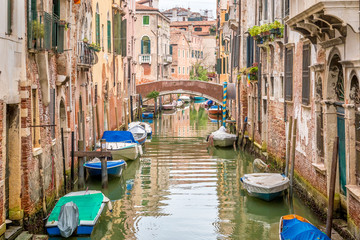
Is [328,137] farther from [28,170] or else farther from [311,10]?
[28,170]

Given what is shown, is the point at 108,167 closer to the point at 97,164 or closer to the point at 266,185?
the point at 97,164

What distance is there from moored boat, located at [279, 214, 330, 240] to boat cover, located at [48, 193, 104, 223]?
3.00 m

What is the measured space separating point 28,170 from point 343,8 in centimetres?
485

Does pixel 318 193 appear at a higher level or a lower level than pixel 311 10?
lower

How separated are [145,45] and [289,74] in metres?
28.4

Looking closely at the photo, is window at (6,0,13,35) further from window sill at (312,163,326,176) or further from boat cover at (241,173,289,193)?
boat cover at (241,173,289,193)

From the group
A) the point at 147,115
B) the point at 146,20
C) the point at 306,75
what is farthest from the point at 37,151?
the point at 146,20

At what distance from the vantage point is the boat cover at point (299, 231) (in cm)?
676

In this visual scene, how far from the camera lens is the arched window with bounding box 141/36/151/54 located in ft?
131

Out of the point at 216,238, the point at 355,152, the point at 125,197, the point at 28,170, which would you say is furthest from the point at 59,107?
the point at 355,152

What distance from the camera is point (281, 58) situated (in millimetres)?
13430

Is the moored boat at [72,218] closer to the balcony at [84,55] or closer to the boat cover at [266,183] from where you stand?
the boat cover at [266,183]

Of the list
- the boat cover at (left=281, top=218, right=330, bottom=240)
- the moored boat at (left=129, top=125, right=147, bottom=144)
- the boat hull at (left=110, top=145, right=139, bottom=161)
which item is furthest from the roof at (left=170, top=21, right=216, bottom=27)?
the boat cover at (left=281, top=218, right=330, bottom=240)

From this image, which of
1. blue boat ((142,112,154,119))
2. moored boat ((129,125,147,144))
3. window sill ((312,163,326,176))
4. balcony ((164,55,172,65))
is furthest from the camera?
balcony ((164,55,172,65))
